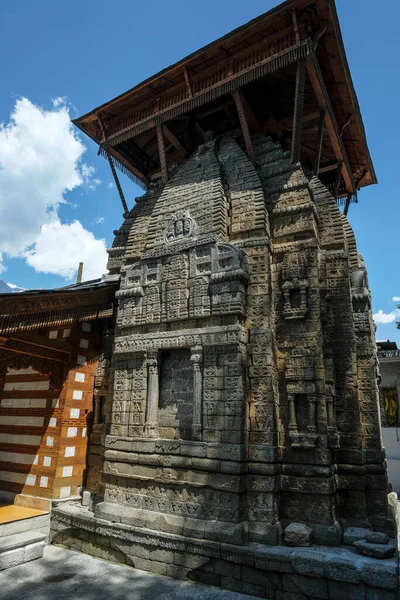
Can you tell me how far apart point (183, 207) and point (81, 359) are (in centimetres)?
465

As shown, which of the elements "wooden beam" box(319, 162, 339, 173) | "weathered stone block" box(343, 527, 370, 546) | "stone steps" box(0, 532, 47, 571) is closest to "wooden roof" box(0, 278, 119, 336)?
"stone steps" box(0, 532, 47, 571)

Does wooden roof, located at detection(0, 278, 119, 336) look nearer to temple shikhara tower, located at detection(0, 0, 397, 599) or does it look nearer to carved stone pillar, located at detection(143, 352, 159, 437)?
temple shikhara tower, located at detection(0, 0, 397, 599)

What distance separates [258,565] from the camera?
572cm

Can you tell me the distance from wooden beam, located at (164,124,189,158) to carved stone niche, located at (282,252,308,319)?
5.56 metres

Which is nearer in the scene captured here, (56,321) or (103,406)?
(56,321)

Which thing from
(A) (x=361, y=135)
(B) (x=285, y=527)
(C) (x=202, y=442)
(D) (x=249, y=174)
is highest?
(A) (x=361, y=135)

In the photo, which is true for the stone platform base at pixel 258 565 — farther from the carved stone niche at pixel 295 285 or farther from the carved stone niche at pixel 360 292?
the carved stone niche at pixel 360 292

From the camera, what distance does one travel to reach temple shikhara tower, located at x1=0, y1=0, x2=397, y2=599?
20.5 feet

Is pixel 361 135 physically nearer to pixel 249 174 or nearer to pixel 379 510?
pixel 249 174

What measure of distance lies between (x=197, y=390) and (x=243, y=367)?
1008 mm

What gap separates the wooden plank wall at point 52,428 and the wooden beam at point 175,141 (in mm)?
5756

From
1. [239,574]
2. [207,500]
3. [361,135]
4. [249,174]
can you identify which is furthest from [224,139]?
[239,574]

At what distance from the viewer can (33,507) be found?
8820 millimetres

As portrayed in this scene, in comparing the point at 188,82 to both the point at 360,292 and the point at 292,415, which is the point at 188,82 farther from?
the point at 292,415
